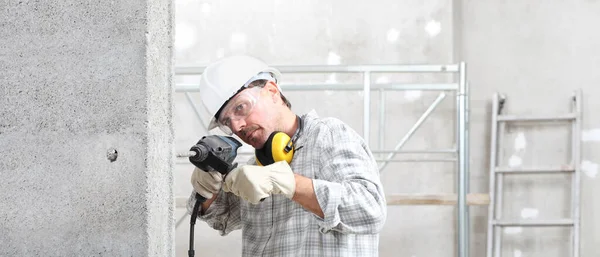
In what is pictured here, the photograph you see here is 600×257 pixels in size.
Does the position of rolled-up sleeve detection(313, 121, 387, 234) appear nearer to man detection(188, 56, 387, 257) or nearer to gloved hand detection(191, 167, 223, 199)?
man detection(188, 56, 387, 257)

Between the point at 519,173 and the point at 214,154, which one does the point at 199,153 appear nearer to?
the point at 214,154

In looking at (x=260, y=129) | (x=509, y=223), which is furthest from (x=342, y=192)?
(x=509, y=223)

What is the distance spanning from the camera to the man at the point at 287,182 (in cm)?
195

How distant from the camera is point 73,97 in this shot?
1.44 metres

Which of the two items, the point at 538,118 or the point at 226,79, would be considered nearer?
the point at 226,79

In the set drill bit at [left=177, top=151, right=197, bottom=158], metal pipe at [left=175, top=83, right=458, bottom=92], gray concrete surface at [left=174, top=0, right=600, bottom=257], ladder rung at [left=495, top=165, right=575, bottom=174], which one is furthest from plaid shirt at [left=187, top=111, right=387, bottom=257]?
gray concrete surface at [left=174, top=0, right=600, bottom=257]

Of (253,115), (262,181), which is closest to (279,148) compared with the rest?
(253,115)

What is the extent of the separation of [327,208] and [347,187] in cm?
10

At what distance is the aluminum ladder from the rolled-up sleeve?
3632 mm

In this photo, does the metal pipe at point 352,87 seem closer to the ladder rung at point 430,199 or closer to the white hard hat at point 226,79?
the ladder rung at point 430,199

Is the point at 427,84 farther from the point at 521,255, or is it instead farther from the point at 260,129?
the point at 260,129

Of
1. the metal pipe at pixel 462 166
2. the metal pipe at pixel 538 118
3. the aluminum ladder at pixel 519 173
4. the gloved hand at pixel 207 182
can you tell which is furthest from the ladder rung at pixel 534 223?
the gloved hand at pixel 207 182

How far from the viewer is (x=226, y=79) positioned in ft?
7.45

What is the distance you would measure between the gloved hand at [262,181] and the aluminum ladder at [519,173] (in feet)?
12.7
